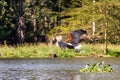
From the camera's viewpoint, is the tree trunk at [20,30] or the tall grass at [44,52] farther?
the tree trunk at [20,30]

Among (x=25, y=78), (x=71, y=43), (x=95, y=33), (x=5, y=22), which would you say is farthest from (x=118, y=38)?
(x=25, y=78)

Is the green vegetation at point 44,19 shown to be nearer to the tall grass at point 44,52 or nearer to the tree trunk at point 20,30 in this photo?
the tree trunk at point 20,30

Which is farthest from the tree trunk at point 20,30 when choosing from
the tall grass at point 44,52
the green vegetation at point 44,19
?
the tall grass at point 44,52

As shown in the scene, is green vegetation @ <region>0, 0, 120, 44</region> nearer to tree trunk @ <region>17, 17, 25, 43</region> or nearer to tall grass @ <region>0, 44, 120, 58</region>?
Result: tree trunk @ <region>17, 17, 25, 43</region>

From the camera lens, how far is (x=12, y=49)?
5266cm

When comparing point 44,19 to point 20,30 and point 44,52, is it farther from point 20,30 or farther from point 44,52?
point 44,52

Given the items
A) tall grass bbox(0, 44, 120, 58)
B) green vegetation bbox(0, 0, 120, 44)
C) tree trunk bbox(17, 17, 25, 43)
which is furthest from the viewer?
tree trunk bbox(17, 17, 25, 43)

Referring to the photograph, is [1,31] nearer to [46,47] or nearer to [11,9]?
[11,9]

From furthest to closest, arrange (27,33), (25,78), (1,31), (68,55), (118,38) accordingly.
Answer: (27,33)
(1,31)
(118,38)
(68,55)
(25,78)

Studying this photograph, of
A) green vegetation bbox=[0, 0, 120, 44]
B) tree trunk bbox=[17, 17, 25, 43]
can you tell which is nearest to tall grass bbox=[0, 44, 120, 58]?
green vegetation bbox=[0, 0, 120, 44]

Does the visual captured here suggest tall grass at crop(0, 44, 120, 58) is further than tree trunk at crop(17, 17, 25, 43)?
No

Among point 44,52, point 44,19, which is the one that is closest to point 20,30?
point 44,19

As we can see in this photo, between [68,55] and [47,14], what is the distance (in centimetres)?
2189

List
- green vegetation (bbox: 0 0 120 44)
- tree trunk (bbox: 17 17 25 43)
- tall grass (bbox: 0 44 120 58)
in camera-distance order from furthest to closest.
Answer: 1. tree trunk (bbox: 17 17 25 43)
2. green vegetation (bbox: 0 0 120 44)
3. tall grass (bbox: 0 44 120 58)
